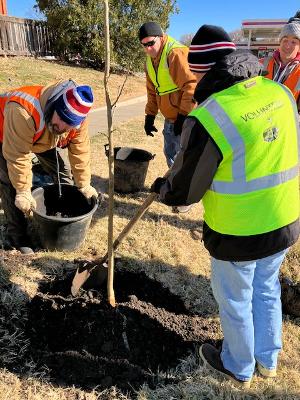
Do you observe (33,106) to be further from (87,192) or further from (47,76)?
(47,76)

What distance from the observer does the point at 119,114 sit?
32.4 ft

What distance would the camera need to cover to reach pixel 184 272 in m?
3.40

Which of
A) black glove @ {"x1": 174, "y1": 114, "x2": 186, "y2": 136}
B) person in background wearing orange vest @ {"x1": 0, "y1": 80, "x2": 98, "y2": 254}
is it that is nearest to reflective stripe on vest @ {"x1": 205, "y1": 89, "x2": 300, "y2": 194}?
person in background wearing orange vest @ {"x1": 0, "y1": 80, "x2": 98, "y2": 254}

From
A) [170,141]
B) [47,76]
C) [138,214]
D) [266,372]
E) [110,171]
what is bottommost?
[47,76]

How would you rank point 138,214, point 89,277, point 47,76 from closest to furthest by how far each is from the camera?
1. point 138,214
2. point 89,277
3. point 47,76

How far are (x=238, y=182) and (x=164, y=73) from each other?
240 cm

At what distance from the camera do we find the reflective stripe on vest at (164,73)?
3.78 meters

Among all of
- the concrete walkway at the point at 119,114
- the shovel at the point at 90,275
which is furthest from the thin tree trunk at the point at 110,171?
the concrete walkway at the point at 119,114

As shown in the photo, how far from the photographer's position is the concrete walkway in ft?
25.7

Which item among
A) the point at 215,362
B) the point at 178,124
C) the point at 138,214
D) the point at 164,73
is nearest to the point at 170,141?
the point at 178,124

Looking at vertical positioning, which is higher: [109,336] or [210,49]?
[210,49]

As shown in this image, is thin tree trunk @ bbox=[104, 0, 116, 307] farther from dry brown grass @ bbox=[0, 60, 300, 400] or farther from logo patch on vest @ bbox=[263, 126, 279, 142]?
logo patch on vest @ bbox=[263, 126, 279, 142]

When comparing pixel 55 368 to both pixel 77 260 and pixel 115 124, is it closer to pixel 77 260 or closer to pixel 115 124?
pixel 77 260

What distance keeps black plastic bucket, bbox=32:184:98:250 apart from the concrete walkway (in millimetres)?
3591
